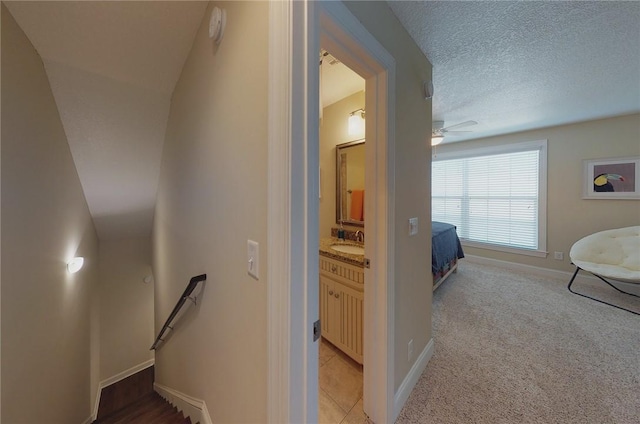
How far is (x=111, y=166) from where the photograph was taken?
2152mm

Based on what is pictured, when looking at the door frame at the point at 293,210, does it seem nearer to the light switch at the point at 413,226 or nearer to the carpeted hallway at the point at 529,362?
the light switch at the point at 413,226

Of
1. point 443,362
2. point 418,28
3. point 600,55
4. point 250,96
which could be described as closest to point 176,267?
point 250,96

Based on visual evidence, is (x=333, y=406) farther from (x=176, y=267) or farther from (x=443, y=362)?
(x=176, y=267)

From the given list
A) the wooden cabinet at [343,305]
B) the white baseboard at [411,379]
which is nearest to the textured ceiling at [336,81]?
the wooden cabinet at [343,305]

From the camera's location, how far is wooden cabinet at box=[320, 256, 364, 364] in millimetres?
1651

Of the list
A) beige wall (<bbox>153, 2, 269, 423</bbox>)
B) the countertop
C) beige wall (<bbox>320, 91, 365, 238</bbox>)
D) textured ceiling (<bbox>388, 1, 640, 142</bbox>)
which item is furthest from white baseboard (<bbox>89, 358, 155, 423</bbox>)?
textured ceiling (<bbox>388, 1, 640, 142</bbox>)

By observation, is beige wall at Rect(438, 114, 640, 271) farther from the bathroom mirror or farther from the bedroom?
the bathroom mirror

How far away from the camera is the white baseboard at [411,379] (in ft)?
4.58

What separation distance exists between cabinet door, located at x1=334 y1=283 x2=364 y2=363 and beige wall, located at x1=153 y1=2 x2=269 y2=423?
2.98ft

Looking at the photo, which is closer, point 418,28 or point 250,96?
point 250,96

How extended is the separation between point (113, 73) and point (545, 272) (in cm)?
562

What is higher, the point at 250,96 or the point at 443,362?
the point at 250,96

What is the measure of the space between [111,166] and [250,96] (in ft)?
7.02

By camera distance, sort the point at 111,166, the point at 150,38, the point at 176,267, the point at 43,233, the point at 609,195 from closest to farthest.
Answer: the point at 150,38
the point at 43,233
the point at 176,267
the point at 111,166
the point at 609,195
